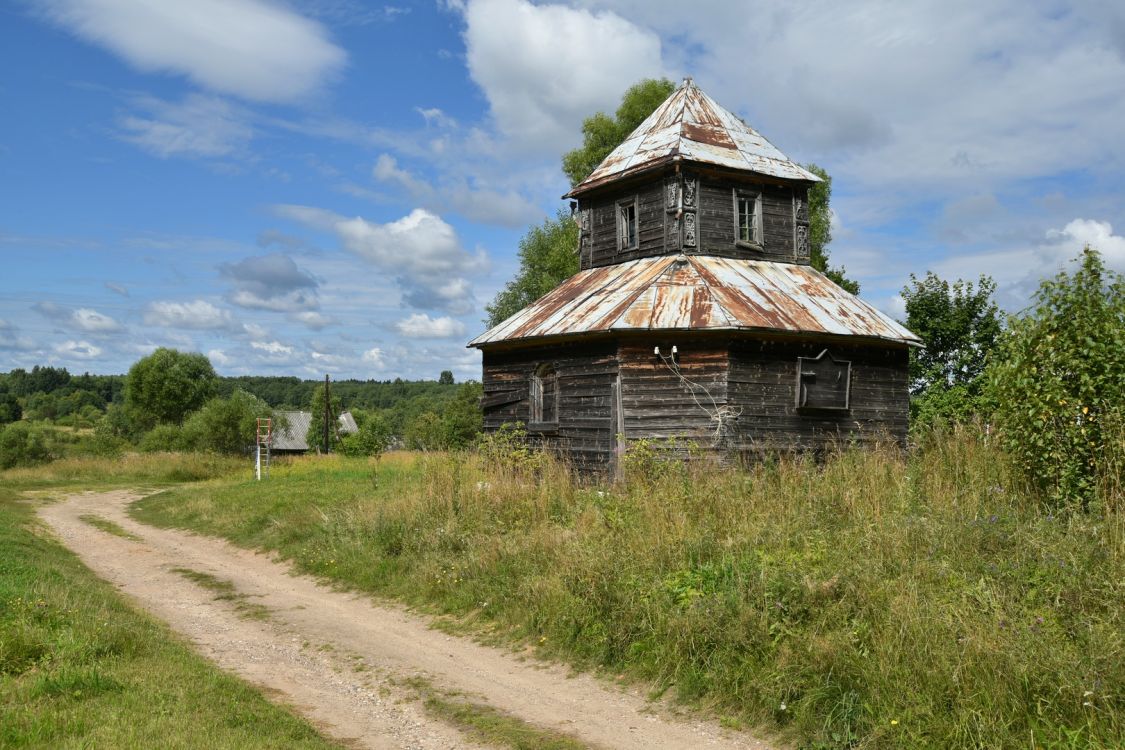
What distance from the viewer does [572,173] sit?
33312mm

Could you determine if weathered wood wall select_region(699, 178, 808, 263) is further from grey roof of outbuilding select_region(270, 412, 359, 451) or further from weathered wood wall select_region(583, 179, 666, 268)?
grey roof of outbuilding select_region(270, 412, 359, 451)

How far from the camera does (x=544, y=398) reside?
61.7ft

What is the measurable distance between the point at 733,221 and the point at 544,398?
6.50 metres

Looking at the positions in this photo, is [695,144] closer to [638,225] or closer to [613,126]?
[638,225]

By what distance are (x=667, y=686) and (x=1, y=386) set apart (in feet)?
539

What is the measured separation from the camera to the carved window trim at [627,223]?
2083cm

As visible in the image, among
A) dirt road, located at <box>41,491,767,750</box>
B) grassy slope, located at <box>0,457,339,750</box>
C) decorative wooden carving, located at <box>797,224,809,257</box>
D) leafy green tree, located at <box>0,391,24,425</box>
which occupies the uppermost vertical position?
decorative wooden carving, located at <box>797,224,809,257</box>

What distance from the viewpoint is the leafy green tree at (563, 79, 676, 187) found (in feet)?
105

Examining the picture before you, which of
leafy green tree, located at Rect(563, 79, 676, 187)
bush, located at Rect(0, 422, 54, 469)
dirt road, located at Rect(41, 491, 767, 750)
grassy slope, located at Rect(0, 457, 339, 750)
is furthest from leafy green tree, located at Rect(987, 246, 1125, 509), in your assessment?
bush, located at Rect(0, 422, 54, 469)

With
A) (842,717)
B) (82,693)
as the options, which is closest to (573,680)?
(842,717)

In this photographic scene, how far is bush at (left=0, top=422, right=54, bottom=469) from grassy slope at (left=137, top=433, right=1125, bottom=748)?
130 feet

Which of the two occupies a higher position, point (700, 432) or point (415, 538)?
point (700, 432)

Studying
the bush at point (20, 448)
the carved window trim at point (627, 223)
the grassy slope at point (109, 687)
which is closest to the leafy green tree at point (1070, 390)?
the grassy slope at point (109, 687)

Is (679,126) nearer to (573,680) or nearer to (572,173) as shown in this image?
(572,173)
